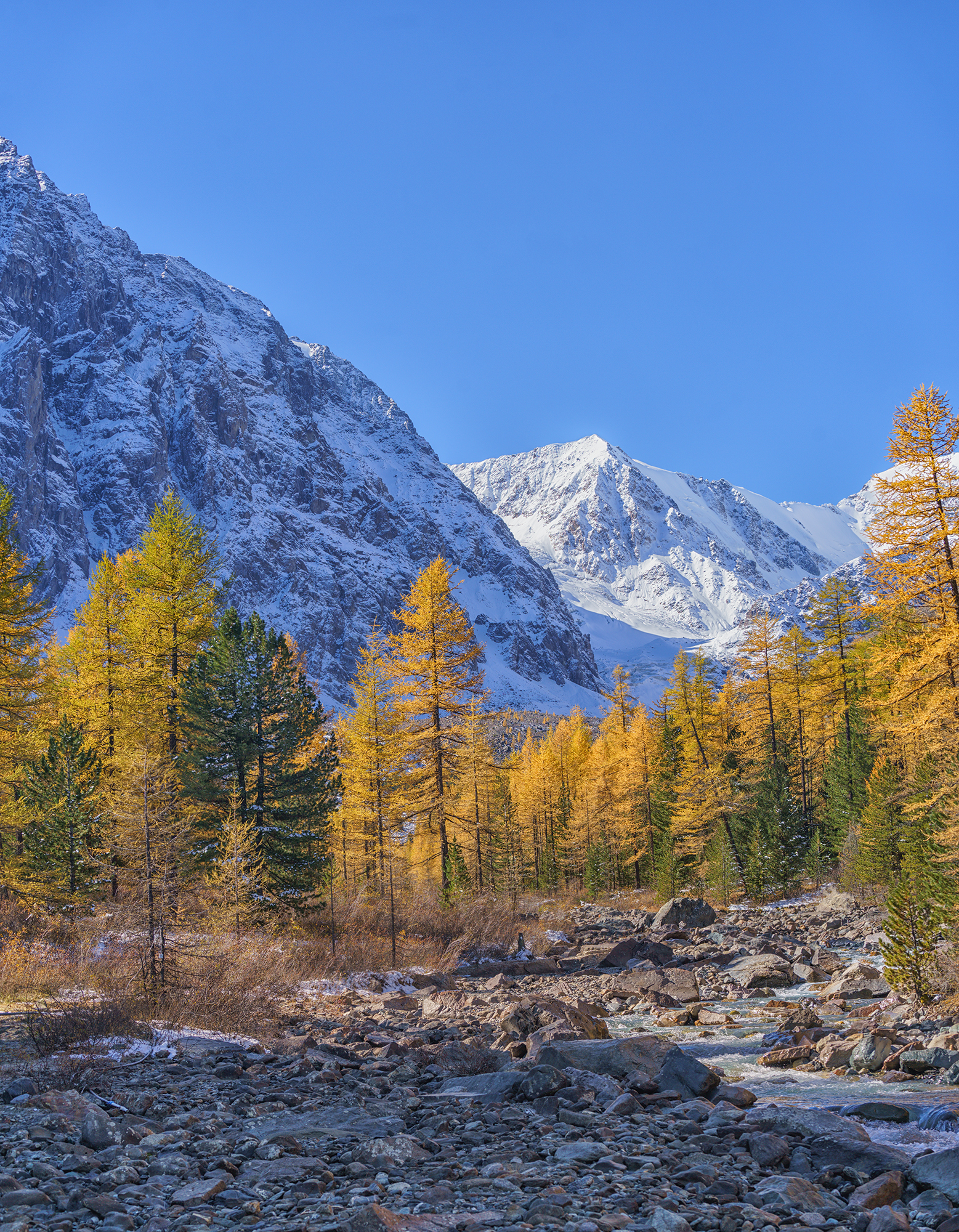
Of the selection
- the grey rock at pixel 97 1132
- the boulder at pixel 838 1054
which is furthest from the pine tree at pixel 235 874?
the boulder at pixel 838 1054

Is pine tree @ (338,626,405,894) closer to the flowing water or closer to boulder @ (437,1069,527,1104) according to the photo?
the flowing water

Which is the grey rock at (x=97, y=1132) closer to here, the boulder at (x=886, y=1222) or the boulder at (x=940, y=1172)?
the boulder at (x=886, y=1222)

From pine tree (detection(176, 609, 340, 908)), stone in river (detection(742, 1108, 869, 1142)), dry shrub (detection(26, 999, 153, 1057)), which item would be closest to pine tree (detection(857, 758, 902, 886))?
pine tree (detection(176, 609, 340, 908))

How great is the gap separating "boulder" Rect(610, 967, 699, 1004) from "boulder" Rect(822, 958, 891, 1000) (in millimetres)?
2869

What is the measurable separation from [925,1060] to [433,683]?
17.9m

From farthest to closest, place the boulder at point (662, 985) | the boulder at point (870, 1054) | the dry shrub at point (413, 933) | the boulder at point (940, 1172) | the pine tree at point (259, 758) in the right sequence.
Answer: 1. the dry shrub at point (413, 933)
2. the pine tree at point (259, 758)
3. the boulder at point (662, 985)
4. the boulder at point (870, 1054)
5. the boulder at point (940, 1172)

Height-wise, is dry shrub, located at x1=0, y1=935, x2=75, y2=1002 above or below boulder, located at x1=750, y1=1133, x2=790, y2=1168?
above

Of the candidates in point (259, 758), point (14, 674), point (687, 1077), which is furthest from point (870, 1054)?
point (14, 674)

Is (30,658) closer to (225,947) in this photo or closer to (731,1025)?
(225,947)

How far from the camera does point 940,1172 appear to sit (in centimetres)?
603

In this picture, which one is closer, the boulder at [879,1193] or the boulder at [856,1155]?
the boulder at [879,1193]

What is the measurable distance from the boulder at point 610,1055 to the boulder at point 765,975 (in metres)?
9.38

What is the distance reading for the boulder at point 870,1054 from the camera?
33.5 feet

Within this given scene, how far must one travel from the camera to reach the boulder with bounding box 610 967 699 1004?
58.4ft
